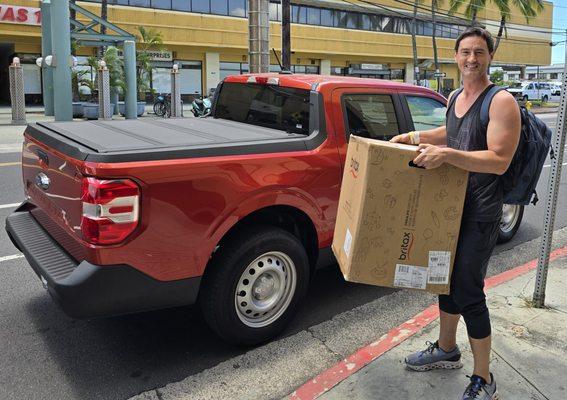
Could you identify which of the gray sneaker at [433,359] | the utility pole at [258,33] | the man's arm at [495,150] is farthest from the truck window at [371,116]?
the utility pole at [258,33]

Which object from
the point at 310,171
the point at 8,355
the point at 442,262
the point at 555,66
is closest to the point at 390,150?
the point at 442,262

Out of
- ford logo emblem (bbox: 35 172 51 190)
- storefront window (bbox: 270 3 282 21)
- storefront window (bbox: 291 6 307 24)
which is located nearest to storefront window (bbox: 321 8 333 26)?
storefront window (bbox: 291 6 307 24)

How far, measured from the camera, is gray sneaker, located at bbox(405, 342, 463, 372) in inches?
122

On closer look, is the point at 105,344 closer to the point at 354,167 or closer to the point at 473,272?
the point at 354,167

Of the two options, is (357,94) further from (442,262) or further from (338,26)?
(338,26)

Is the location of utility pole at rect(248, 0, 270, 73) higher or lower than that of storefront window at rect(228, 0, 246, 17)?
lower

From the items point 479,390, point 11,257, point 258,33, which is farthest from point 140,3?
point 479,390

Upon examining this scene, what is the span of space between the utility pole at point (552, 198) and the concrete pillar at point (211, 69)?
35849 millimetres

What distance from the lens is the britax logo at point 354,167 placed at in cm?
270

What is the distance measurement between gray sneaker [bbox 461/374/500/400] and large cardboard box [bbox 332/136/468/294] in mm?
502

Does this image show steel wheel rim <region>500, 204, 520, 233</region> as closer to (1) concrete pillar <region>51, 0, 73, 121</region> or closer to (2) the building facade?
(1) concrete pillar <region>51, 0, 73, 121</region>

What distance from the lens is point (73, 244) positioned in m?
3.10

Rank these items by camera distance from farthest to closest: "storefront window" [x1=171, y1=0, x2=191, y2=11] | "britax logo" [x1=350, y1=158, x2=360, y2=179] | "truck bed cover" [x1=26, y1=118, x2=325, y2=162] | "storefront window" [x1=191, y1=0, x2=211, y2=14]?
"storefront window" [x1=191, y1=0, x2=211, y2=14]
"storefront window" [x1=171, y1=0, x2=191, y2=11]
"truck bed cover" [x1=26, y1=118, x2=325, y2=162]
"britax logo" [x1=350, y1=158, x2=360, y2=179]

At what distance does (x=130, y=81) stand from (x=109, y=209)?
20.0 meters
